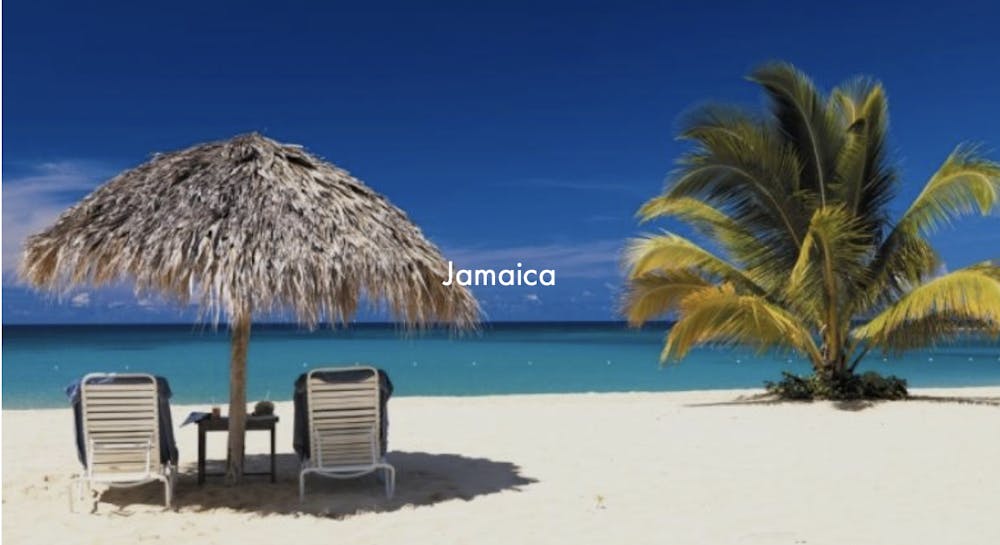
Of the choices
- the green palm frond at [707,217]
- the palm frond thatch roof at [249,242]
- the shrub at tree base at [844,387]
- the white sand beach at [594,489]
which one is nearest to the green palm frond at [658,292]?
the green palm frond at [707,217]

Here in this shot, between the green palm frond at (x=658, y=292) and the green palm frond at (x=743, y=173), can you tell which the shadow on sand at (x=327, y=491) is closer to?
the green palm frond at (x=658, y=292)

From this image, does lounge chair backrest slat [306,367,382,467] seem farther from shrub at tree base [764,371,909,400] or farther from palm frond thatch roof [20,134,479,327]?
shrub at tree base [764,371,909,400]

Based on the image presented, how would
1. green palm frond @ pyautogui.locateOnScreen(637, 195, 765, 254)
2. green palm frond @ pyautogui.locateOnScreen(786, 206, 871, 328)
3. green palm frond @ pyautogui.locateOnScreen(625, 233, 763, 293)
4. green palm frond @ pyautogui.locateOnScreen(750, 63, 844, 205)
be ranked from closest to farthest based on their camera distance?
green palm frond @ pyautogui.locateOnScreen(786, 206, 871, 328) < green palm frond @ pyautogui.locateOnScreen(625, 233, 763, 293) < green palm frond @ pyautogui.locateOnScreen(750, 63, 844, 205) < green palm frond @ pyautogui.locateOnScreen(637, 195, 765, 254)

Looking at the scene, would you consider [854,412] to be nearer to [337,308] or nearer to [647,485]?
[647,485]

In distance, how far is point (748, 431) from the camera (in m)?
8.91

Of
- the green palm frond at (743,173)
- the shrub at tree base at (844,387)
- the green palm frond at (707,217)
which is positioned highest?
the green palm frond at (743,173)

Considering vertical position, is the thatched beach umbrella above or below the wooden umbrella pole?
above

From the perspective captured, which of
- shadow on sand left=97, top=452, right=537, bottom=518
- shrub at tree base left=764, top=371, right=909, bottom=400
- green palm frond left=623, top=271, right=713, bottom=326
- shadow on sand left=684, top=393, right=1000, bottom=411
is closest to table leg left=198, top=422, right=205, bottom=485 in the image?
shadow on sand left=97, top=452, right=537, bottom=518

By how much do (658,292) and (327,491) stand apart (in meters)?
6.57

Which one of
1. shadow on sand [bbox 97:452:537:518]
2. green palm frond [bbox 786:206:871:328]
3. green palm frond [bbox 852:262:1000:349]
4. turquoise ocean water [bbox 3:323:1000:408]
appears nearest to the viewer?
shadow on sand [bbox 97:452:537:518]

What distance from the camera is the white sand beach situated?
16.2 feet

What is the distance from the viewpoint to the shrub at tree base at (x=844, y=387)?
11.4m

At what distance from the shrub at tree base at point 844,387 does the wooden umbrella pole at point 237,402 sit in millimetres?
7383

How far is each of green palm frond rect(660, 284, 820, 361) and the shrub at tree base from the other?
0.66m
